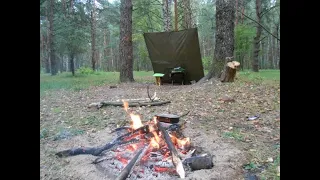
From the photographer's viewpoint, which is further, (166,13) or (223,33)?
(166,13)

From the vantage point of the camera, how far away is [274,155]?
2.19 meters

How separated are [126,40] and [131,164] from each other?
5.84 metres

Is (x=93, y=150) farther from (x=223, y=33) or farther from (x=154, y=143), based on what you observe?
(x=223, y=33)

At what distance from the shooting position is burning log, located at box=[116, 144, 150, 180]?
6.11 feet

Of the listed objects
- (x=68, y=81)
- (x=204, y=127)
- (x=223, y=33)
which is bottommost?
(x=204, y=127)

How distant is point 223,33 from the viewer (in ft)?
19.5

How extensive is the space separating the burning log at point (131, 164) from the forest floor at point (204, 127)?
211 millimetres

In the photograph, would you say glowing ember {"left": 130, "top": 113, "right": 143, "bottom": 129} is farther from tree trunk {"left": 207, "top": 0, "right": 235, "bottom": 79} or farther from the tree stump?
tree trunk {"left": 207, "top": 0, "right": 235, "bottom": 79}

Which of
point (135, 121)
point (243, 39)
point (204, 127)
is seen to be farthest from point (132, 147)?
point (243, 39)

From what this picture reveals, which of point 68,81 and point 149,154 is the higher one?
point 68,81

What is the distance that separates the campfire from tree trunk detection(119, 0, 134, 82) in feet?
15.4
